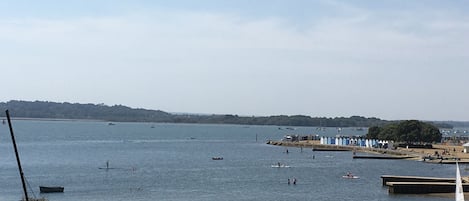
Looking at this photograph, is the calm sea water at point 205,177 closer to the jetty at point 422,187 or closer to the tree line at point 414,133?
the jetty at point 422,187

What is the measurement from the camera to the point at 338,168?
335 feet

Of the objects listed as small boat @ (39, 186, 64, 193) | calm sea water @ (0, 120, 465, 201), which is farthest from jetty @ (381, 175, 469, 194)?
small boat @ (39, 186, 64, 193)

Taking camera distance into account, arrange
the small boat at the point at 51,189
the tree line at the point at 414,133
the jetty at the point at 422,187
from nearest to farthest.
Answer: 1. the jetty at the point at 422,187
2. the small boat at the point at 51,189
3. the tree line at the point at 414,133

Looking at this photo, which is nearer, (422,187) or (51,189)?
(422,187)

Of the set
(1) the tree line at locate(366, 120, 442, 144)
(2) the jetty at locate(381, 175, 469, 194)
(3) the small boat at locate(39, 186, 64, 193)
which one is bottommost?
(3) the small boat at locate(39, 186, 64, 193)

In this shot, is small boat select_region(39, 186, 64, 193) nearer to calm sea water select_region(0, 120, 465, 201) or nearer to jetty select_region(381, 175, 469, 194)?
calm sea water select_region(0, 120, 465, 201)

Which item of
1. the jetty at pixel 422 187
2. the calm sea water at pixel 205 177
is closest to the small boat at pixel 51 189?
the calm sea water at pixel 205 177

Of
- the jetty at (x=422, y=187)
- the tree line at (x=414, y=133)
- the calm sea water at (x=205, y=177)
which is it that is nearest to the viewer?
the jetty at (x=422, y=187)

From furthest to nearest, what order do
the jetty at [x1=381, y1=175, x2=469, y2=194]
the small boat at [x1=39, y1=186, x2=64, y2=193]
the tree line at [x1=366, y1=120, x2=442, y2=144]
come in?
the tree line at [x1=366, y1=120, x2=442, y2=144]
the small boat at [x1=39, y1=186, x2=64, y2=193]
the jetty at [x1=381, y1=175, x2=469, y2=194]

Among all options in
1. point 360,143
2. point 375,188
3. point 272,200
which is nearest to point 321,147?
point 360,143

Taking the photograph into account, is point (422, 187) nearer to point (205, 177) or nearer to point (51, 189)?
point (205, 177)

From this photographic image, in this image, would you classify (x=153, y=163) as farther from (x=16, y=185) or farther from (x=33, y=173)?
(x=16, y=185)

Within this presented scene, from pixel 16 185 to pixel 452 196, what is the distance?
4470cm

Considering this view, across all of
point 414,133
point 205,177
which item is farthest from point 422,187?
point 414,133
